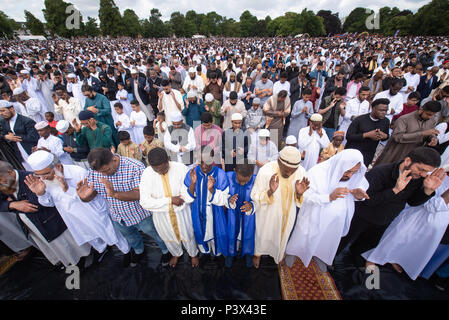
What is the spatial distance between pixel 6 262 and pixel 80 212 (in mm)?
1801

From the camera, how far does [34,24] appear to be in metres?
53.3

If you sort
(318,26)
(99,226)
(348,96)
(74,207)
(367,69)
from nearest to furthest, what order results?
(74,207), (99,226), (348,96), (367,69), (318,26)

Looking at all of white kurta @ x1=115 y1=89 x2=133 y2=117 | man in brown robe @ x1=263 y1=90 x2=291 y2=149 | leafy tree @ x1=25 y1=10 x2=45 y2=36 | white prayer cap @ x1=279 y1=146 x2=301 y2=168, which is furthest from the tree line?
white prayer cap @ x1=279 y1=146 x2=301 y2=168

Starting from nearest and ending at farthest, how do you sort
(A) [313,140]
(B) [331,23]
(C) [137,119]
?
1. (A) [313,140]
2. (C) [137,119]
3. (B) [331,23]

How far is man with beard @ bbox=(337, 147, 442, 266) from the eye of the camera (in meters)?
2.15

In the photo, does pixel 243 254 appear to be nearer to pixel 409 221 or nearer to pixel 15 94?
pixel 409 221

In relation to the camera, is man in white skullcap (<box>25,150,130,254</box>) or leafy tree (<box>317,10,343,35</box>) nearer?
man in white skullcap (<box>25,150,130,254</box>)

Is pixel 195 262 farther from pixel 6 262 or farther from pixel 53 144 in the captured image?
pixel 53 144

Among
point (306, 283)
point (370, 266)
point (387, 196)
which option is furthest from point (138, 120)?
point (370, 266)

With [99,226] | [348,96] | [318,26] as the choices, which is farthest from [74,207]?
[318,26]

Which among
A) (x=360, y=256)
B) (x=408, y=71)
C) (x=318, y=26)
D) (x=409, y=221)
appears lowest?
(x=360, y=256)

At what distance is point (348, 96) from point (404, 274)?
4.83 meters

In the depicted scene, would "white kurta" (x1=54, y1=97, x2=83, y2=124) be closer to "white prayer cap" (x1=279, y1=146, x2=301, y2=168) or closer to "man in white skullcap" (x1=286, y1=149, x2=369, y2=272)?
"white prayer cap" (x1=279, y1=146, x2=301, y2=168)
